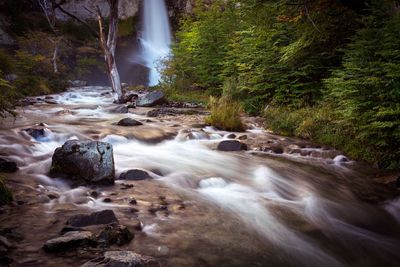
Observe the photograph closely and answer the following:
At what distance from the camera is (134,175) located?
3.46 m

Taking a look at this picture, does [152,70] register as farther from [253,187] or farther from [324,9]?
[253,187]

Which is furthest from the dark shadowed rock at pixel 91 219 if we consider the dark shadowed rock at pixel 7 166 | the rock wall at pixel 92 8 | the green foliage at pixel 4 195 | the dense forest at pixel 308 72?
the rock wall at pixel 92 8

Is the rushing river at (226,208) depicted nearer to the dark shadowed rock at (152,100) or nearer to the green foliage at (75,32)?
the dark shadowed rock at (152,100)

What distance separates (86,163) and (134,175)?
705 millimetres

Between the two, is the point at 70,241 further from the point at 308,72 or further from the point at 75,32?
the point at 75,32

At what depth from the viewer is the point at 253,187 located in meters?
3.76

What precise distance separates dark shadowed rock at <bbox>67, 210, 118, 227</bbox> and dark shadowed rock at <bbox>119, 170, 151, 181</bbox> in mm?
1349

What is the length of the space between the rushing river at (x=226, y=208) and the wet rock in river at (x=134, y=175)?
0.46ft

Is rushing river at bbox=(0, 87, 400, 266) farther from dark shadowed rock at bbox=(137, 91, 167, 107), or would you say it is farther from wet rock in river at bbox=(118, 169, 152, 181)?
dark shadowed rock at bbox=(137, 91, 167, 107)

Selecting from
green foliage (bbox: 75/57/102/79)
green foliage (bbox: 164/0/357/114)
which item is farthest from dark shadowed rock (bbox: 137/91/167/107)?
green foliage (bbox: 75/57/102/79)

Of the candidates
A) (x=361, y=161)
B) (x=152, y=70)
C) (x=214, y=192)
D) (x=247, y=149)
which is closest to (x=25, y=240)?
(x=214, y=192)

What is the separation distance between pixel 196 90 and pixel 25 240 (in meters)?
15.0

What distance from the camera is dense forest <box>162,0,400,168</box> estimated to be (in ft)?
14.3

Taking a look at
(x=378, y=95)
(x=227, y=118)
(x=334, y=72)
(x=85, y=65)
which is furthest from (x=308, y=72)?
(x=85, y=65)
